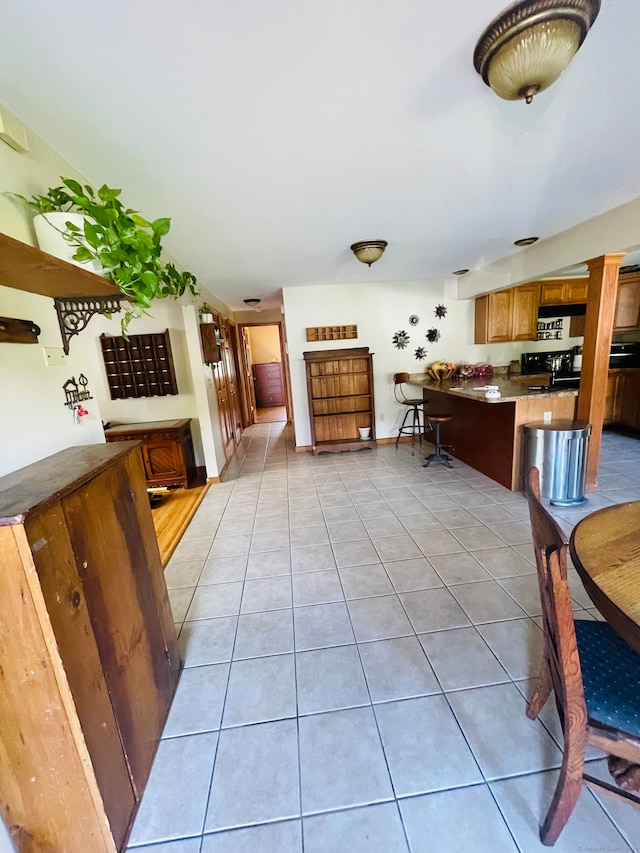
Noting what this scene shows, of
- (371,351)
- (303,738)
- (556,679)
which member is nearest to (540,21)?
(556,679)

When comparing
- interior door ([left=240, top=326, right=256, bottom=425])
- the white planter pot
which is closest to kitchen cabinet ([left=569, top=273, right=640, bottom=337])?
the white planter pot

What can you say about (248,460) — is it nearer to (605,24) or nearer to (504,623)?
(504,623)

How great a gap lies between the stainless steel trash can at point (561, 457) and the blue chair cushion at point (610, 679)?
2063mm

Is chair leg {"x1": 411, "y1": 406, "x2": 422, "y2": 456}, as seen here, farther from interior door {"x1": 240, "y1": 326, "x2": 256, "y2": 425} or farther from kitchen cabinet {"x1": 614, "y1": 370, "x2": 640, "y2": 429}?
interior door {"x1": 240, "y1": 326, "x2": 256, "y2": 425}

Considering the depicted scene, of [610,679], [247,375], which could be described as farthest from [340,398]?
[610,679]

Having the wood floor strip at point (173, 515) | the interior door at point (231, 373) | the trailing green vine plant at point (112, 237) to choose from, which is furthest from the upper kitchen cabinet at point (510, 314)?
the trailing green vine plant at point (112, 237)

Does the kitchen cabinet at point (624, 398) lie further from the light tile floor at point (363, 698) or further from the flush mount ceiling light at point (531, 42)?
the flush mount ceiling light at point (531, 42)

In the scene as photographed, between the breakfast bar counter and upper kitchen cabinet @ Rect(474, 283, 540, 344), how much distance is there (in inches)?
46.6

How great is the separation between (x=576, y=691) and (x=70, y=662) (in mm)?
1286

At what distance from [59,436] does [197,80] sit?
4.58ft

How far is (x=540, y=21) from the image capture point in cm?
99

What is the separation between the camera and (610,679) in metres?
0.96

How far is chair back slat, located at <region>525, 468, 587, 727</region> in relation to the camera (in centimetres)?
83

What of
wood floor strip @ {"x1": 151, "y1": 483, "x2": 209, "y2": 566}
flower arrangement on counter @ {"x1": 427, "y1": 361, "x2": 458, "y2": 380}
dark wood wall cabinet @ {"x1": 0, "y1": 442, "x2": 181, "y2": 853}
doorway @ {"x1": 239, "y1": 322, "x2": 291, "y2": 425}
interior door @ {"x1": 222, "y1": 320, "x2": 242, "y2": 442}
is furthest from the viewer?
doorway @ {"x1": 239, "y1": 322, "x2": 291, "y2": 425}
